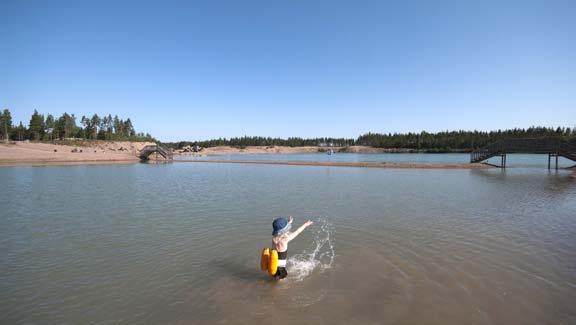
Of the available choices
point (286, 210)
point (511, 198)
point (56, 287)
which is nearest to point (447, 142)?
point (511, 198)

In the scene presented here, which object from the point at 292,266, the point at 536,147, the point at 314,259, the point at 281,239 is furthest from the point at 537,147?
the point at 281,239

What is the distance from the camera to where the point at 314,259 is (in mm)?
10469

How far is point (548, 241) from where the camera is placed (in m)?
12.2

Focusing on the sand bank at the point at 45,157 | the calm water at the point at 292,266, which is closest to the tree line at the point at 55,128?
the sand bank at the point at 45,157

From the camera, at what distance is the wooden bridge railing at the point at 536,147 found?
51.3m

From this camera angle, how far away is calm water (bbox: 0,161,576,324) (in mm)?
7086

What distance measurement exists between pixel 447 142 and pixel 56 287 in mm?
216774

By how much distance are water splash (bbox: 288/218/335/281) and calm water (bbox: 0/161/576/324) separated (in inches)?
2.4

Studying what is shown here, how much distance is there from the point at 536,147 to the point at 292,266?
6324cm

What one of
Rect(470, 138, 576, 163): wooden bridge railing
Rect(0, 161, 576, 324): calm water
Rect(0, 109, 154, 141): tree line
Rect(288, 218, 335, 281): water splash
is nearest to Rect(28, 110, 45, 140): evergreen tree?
Rect(0, 109, 154, 141): tree line

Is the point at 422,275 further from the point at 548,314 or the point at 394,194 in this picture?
the point at 394,194

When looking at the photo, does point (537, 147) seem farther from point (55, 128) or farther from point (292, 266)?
point (55, 128)

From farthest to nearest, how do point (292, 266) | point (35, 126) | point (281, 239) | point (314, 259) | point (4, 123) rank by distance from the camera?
point (35, 126), point (4, 123), point (314, 259), point (292, 266), point (281, 239)

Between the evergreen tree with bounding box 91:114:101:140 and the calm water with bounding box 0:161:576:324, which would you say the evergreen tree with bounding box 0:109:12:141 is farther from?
the calm water with bounding box 0:161:576:324
